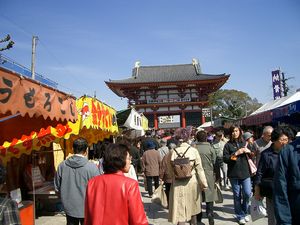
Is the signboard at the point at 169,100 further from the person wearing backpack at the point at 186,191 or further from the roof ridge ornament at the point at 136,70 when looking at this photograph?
the person wearing backpack at the point at 186,191

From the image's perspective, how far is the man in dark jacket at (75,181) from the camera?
3.93 metres

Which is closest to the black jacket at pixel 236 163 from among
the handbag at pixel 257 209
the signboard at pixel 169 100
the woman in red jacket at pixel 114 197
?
the handbag at pixel 257 209

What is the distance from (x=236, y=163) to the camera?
5.46m

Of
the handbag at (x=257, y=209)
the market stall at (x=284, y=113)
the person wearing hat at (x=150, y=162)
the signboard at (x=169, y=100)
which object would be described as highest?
the signboard at (x=169, y=100)

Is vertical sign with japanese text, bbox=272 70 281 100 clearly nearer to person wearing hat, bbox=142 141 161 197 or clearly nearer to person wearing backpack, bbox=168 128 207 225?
person wearing hat, bbox=142 141 161 197

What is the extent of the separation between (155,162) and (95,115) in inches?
88.0

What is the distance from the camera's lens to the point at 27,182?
682 centimetres

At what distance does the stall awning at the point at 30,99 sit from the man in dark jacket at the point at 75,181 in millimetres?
837

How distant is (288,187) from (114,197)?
1566 millimetres

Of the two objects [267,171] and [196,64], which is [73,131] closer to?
[267,171]

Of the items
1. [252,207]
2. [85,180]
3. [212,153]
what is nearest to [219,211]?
[212,153]

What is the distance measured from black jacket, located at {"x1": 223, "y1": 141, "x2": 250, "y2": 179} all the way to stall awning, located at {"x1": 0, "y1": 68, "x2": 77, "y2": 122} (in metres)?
2.84

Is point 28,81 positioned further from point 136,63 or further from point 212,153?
point 136,63

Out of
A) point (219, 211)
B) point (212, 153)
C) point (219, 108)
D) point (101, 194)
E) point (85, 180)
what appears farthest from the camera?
point (219, 108)
